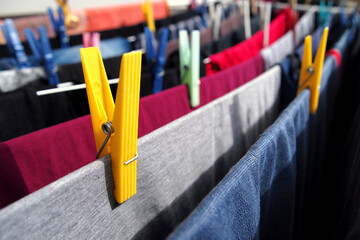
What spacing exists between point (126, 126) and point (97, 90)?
6cm

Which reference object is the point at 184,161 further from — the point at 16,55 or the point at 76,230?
the point at 16,55

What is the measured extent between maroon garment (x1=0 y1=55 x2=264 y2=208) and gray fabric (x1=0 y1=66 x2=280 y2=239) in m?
0.10

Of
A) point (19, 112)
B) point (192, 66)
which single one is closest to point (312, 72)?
point (192, 66)

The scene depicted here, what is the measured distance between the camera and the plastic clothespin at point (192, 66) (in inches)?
20.5

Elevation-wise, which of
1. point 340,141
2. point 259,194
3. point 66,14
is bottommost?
point 340,141

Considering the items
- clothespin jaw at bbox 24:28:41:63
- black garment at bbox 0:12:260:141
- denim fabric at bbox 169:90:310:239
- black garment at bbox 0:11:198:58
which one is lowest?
denim fabric at bbox 169:90:310:239

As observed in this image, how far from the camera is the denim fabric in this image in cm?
23

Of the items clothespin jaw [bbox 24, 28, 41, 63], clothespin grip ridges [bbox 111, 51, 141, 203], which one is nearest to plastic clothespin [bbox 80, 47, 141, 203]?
clothespin grip ridges [bbox 111, 51, 141, 203]

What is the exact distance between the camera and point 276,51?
852 mm

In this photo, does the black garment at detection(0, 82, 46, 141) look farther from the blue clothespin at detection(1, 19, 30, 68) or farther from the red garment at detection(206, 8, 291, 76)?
the red garment at detection(206, 8, 291, 76)

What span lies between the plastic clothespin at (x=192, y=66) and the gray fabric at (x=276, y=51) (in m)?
0.33

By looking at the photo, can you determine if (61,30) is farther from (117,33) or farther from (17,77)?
(17,77)

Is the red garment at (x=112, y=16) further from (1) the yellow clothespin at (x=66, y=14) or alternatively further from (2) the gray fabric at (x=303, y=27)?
(2) the gray fabric at (x=303, y=27)

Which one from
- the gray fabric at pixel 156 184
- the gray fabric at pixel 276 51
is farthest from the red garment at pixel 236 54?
the gray fabric at pixel 156 184
